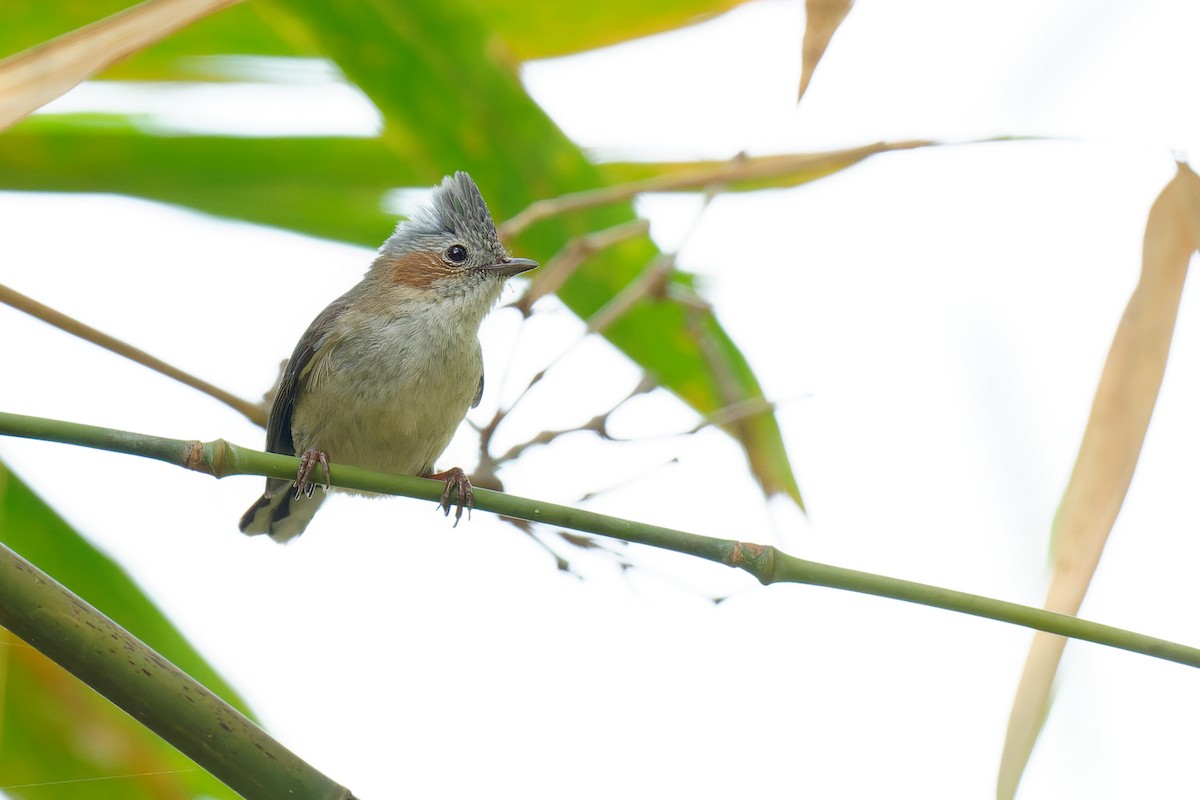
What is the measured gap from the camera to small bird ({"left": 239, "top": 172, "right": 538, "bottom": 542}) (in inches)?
147

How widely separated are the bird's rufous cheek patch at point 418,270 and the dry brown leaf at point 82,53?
2.09 meters

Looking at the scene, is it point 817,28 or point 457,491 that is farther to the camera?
point 457,491

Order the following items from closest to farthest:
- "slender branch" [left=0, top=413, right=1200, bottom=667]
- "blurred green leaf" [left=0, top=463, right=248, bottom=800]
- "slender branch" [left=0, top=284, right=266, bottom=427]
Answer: "slender branch" [left=0, top=413, right=1200, bottom=667] → "slender branch" [left=0, top=284, right=266, bottom=427] → "blurred green leaf" [left=0, top=463, right=248, bottom=800]

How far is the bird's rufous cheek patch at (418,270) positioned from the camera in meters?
4.11

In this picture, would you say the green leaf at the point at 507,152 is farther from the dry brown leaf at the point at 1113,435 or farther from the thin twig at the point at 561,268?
the dry brown leaf at the point at 1113,435

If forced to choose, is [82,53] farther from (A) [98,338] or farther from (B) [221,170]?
(B) [221,170]

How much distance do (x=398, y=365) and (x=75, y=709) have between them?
140 centimetres

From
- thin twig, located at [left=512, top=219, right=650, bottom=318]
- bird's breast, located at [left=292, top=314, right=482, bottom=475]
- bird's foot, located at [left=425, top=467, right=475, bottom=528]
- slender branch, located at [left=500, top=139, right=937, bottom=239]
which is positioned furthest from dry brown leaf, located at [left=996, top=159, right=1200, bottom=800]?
bird's breast, located at [left=292, top=314, right=482, bottom=475]

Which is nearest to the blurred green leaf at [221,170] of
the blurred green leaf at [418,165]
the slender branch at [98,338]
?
the blurred green leaf at [418,165]

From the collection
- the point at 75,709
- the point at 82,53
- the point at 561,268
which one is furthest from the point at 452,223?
the point at 82,53

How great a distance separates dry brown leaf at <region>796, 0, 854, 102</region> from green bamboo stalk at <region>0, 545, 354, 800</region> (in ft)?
4.32

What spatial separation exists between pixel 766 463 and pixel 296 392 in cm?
170

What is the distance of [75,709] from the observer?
279 cm

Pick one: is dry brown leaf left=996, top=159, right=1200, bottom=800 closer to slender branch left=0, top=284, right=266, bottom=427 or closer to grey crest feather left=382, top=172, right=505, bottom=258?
slender branch left=0, top=284, right=266, bottom=427
